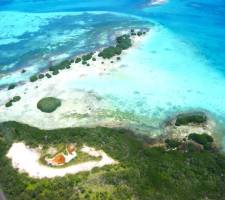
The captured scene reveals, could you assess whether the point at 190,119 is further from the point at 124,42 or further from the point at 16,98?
the point at 124,42

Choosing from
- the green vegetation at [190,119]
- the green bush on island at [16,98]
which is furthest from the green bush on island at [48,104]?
the green vegetation at [190,119]

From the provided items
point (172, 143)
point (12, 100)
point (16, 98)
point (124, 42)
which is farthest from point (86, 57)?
point (172, 143)

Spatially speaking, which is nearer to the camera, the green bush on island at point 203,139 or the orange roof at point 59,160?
the orange roof at point 59,160

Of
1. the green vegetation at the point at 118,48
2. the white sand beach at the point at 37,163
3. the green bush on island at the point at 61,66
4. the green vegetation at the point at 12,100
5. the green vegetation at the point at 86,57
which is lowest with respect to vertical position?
the green vegetation at the point at 12,100

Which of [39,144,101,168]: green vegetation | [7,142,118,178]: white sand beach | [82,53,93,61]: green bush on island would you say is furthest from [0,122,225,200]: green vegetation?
[82,53,93,61]: green bush on island

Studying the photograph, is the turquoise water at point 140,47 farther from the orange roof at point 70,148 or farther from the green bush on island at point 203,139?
the orange roof at point 70,148

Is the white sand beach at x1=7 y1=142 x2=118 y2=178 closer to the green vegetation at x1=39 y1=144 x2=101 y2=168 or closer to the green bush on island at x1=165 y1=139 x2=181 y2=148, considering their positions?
the green vegetation at x1=39 y1=144 x2=101 y2=168

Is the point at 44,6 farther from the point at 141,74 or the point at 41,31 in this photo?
the point at 141,74
